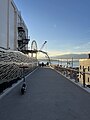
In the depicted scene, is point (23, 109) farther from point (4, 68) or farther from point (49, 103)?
point (4, 68)

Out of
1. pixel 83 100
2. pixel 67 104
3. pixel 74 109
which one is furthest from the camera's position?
pixel 83 100

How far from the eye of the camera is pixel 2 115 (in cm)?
725

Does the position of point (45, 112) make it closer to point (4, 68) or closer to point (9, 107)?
point (9, 107)

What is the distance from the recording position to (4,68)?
12.6 m

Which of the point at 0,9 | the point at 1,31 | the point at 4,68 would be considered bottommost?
the point at 4,68

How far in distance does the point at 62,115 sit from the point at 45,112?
0.60 meters

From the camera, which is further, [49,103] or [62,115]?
[49,103]

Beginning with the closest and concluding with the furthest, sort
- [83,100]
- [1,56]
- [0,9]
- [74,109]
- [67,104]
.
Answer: [74,109], [67,104], [83,100], [1,56], [0,9]

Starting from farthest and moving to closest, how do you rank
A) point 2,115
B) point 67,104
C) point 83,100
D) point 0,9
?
1. point 0,9
2. point 83,100
3. point 67,104
4. point 2,115

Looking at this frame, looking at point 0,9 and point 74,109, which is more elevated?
point 0,9

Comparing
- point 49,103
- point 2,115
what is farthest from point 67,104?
point 2,115

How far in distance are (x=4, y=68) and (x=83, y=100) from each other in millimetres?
4340

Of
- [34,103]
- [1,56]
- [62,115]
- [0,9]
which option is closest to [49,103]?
[34,103]

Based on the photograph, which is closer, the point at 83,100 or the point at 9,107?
the point at 9,107
